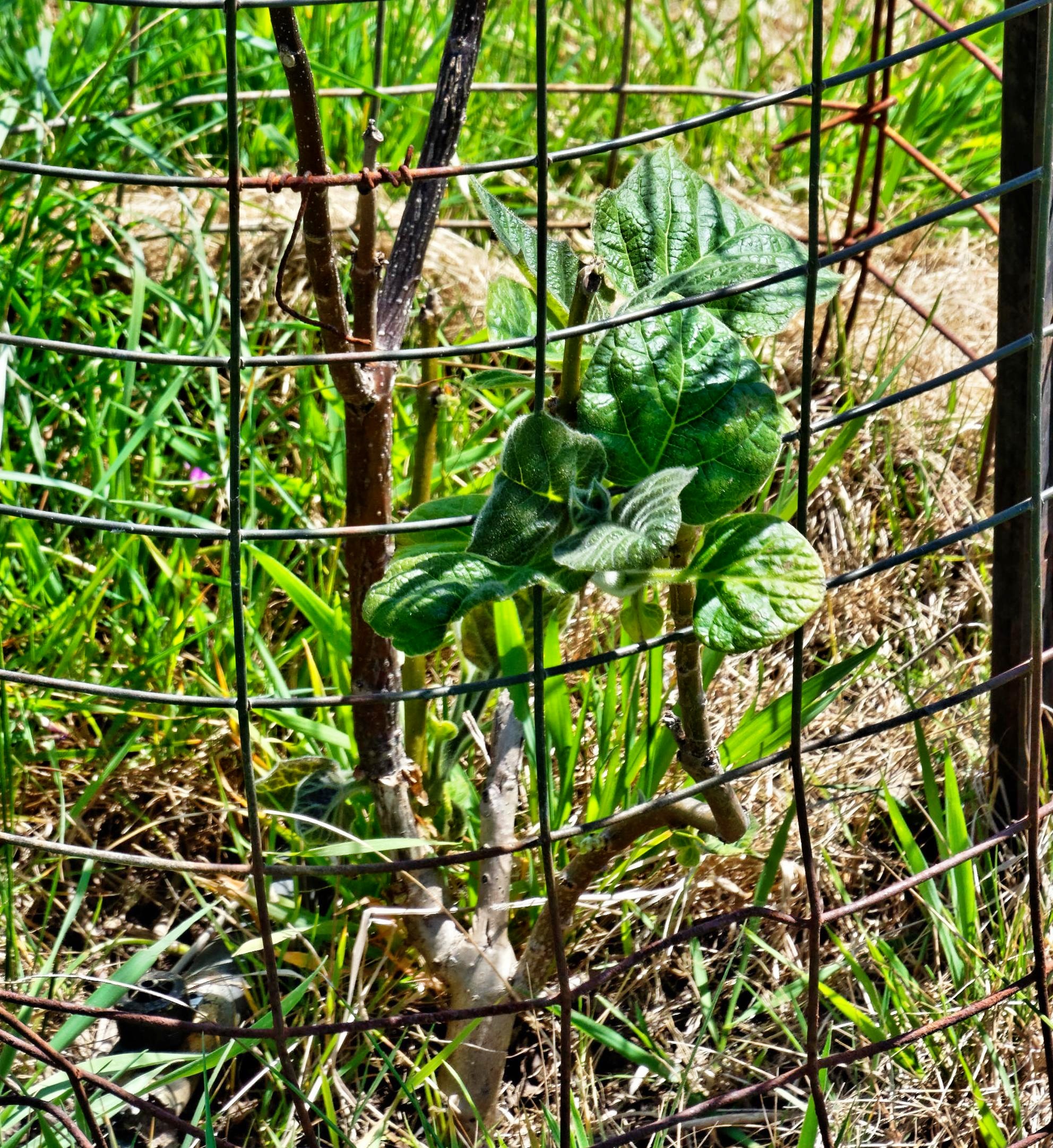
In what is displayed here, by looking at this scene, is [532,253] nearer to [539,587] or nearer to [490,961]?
[539,587]

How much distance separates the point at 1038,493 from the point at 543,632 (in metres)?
0.43

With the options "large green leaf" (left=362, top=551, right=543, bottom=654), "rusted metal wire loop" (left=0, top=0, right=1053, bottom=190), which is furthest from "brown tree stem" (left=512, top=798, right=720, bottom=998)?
"rusted metal wire loop" (left=0, top=0, right=1053, bottom=190)

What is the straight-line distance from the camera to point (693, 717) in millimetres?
1132

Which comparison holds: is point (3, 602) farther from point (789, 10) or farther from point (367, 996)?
point (789, 10)

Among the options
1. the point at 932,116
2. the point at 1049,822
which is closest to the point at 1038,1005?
the point at 1049,822

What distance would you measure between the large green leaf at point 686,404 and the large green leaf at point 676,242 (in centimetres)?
4

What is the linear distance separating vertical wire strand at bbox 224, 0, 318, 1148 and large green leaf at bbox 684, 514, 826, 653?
32 cm

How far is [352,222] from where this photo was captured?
2.30 m

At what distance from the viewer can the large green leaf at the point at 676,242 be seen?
3.37 ft

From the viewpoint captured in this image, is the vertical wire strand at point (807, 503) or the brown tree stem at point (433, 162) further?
the brown tree stem at point (433, 162)

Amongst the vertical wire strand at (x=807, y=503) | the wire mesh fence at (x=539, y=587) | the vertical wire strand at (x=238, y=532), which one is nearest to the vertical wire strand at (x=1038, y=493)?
the wire mesh fence at (x=539, y=587)

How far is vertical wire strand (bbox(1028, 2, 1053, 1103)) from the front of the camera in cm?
103

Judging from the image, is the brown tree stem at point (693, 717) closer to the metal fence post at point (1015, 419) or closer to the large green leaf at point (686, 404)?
the large green leaf at point (686, 404)

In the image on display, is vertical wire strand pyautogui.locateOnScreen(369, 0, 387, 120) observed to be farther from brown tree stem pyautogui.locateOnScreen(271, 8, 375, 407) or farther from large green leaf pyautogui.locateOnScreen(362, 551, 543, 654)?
large green leaf pyautogui.locateOnScreen(362, 551, 543, 654)
